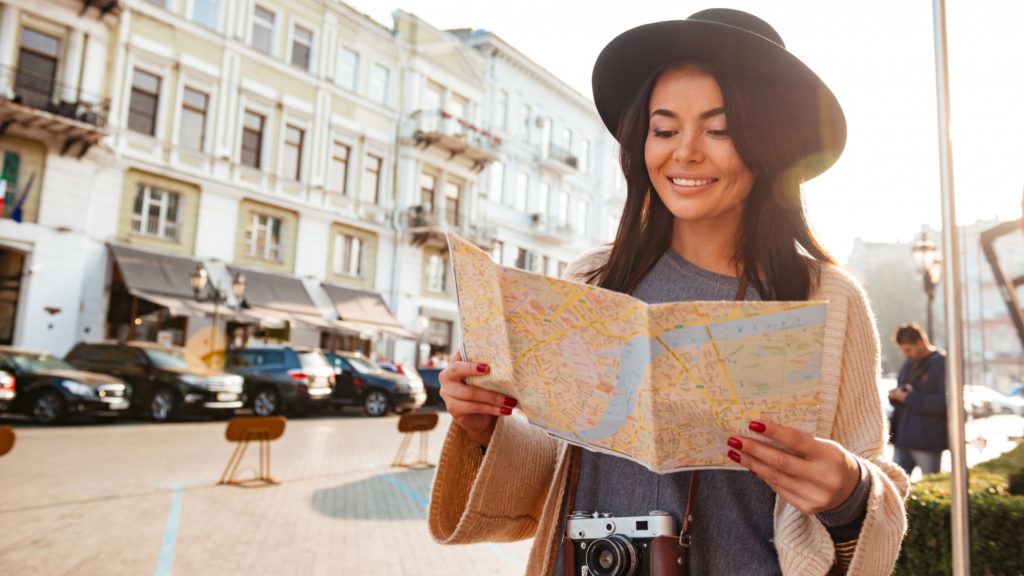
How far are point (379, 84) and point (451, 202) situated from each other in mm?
5216

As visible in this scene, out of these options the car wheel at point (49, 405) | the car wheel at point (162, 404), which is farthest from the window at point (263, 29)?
the car wheel at point (49, 405)

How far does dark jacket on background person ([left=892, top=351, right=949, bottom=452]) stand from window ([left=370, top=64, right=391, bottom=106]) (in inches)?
871

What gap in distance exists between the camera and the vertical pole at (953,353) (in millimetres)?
1261

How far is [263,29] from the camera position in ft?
75.2

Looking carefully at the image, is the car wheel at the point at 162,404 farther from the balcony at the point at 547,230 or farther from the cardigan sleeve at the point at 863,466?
the balcony at the point at 547,230

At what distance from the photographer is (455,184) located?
29.4m

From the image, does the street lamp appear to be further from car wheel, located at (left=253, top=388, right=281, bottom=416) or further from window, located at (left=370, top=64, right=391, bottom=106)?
window, located at (left=370, top=64, right=391, bottom=106)

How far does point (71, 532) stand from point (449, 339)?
23061mm

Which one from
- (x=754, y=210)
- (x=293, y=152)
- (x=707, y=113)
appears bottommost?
(x=754, y=210)

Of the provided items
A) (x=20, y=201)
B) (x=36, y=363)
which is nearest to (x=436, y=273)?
(x=20, y=201)

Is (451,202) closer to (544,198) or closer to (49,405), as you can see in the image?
(544,198)

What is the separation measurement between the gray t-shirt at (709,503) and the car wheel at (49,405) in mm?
13564

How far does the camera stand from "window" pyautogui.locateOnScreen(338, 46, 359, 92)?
25156mm

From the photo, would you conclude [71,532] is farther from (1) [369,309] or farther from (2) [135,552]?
(1) [369,309]
